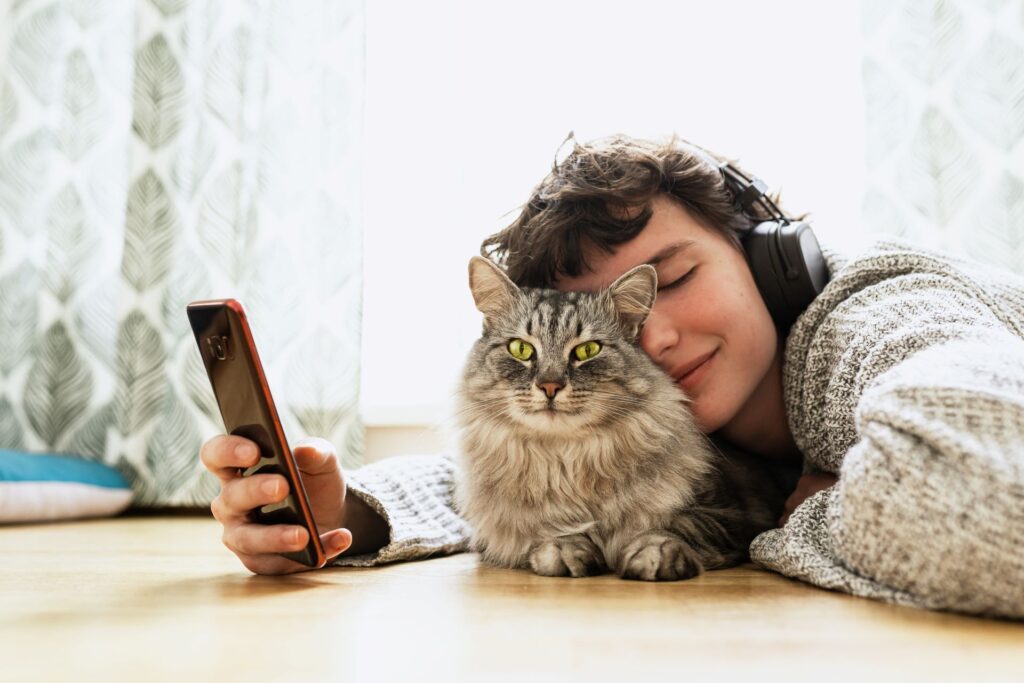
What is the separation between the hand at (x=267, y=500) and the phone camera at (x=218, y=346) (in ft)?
0.46

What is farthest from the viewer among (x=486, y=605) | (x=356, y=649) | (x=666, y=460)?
(x=666, y=460)

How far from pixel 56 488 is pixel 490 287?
178 centimetres

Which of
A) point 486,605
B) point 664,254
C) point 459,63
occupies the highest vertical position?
point 459,63

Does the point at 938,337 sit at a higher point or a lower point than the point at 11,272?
higher

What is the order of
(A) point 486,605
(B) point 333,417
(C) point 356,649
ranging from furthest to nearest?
(B) point 333,417 < (A) point 486,605 < (C) point 356,649

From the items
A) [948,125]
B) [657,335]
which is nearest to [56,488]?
[657,335]

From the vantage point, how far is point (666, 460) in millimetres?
1306

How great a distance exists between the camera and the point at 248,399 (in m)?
1.06

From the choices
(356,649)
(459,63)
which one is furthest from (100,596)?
(459,63)

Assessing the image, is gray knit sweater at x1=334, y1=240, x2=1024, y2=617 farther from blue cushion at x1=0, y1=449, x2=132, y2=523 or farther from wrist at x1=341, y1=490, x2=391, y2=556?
blue cushion at x1=0, y1=449, x2=132, y2=523

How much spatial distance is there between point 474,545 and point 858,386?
0.69 m

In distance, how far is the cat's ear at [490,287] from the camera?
4.69 ft

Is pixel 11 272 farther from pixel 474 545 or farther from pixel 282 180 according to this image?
pixel 474 545

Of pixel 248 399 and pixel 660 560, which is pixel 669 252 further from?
pixel 248 399
